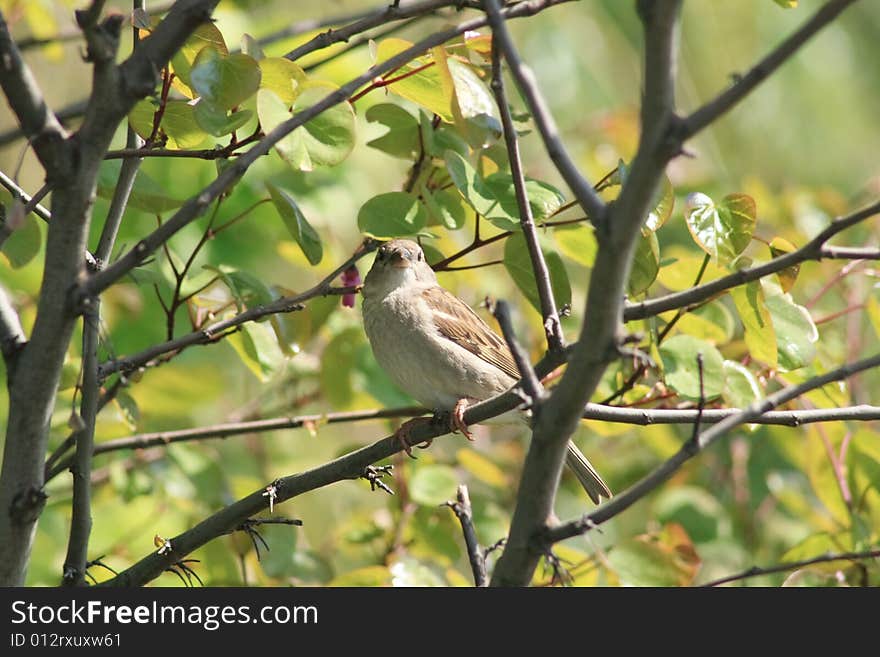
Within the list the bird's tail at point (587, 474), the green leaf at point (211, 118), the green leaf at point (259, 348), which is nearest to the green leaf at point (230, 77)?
the green leaf at point (211, 118)

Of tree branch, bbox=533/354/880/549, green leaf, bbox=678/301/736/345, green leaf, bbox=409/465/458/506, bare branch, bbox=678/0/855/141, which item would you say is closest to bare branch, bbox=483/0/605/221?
bare branch, bbox=678/0/855/141

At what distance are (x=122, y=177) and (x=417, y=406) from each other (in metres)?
1.49

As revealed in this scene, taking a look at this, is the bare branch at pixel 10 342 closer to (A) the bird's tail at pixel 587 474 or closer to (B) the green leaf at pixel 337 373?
Result: (B) the green leaf at pixel 337 373

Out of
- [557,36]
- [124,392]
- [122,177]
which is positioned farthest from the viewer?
[557,36]

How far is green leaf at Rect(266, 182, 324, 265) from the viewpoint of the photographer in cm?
242

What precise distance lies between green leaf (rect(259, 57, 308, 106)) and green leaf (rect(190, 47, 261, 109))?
0.12 m

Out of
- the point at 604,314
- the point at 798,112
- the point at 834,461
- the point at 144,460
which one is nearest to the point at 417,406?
the point at 144,460

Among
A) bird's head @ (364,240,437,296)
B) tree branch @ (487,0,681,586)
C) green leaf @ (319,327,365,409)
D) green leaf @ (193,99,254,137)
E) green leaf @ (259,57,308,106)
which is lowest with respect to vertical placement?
tree branch @ (487,0,681,586)

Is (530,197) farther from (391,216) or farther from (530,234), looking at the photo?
(530,234)

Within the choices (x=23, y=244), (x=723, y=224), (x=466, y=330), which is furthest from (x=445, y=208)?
(x=466, y=330)

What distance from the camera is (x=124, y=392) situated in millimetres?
2703

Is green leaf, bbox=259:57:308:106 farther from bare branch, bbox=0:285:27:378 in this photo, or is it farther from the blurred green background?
bare branch, bbox=0:285:27:378

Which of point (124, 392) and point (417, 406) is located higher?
point (417, 406)

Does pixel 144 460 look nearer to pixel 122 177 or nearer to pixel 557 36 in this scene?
pixel 122 177
